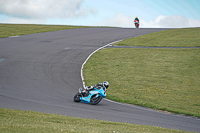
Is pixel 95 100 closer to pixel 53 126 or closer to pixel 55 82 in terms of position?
pixel 55 82

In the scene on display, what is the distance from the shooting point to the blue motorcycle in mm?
14195

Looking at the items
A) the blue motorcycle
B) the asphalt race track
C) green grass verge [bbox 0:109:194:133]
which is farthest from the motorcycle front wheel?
green grass verge [bbox 0:109:194:133]

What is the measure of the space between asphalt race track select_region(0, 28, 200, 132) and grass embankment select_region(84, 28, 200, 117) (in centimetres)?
151

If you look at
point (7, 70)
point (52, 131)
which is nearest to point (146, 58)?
point (7, 70)

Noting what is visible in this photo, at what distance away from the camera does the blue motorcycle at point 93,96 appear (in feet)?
A: 46.6

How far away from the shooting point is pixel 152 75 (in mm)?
22891

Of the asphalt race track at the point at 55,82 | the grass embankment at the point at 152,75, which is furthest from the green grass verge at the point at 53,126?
the grass embankment at the point at 152,75

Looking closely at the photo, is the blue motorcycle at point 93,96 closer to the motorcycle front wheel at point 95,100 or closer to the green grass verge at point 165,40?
the motorcycle front wheel at point 95,100

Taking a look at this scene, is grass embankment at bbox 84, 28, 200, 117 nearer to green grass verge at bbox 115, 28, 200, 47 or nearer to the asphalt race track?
green grass verge at bbox 115, 28, 200, 47

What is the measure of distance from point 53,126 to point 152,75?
16.3 meters

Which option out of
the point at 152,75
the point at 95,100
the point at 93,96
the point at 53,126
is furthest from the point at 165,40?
the point at 53,126

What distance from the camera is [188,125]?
11523mm

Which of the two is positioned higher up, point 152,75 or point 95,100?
point 152,75

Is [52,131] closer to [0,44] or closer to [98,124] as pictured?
[98,124]
